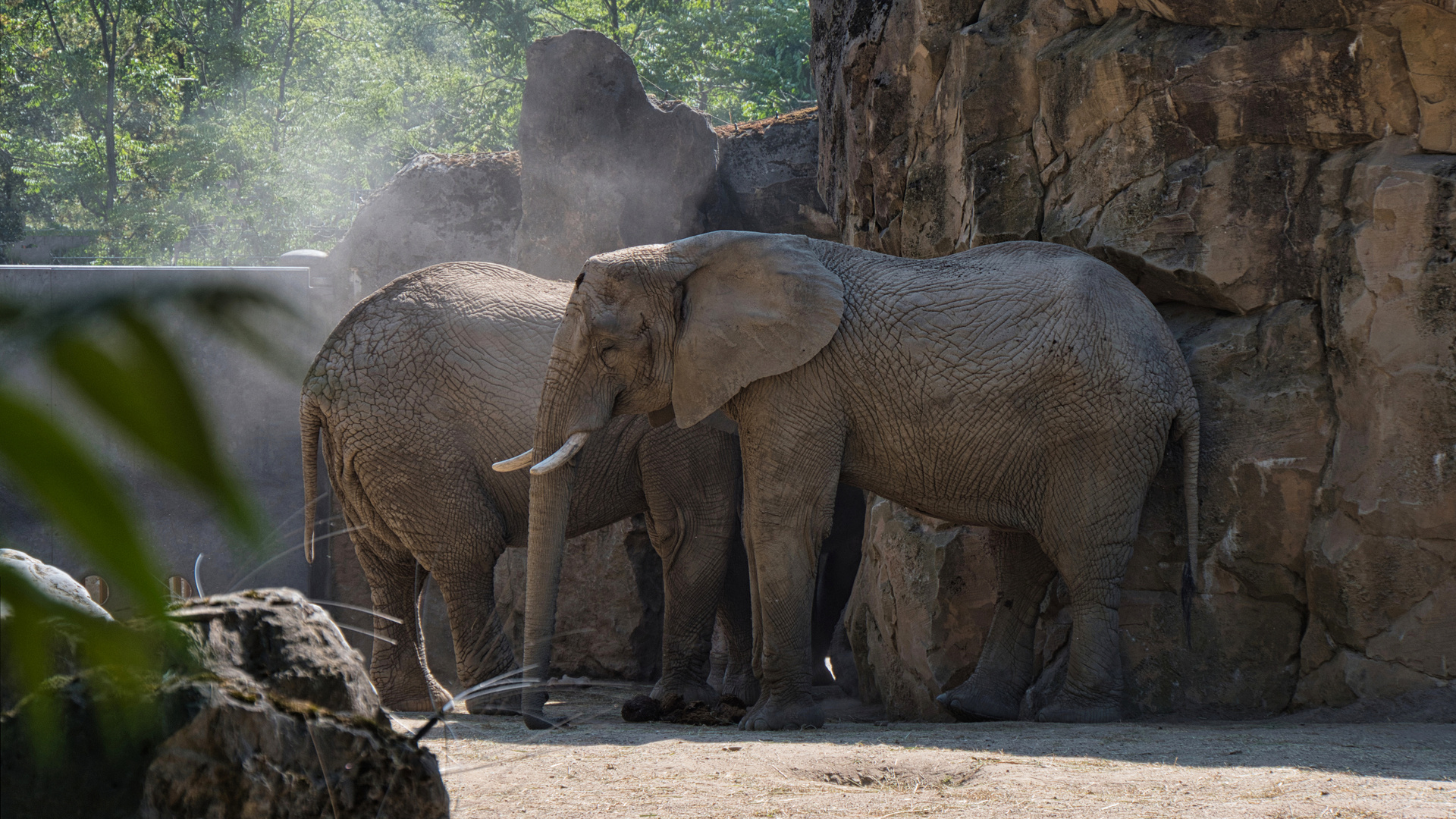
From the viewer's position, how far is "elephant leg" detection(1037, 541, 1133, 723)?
5.71 metres

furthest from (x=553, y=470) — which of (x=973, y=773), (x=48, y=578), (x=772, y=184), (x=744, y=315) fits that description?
(x=772, y=184)

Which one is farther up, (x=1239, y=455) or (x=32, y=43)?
(x=32, y=43)

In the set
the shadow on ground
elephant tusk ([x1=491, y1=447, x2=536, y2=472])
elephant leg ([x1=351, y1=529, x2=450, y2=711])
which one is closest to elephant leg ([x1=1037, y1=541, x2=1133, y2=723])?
the shadow on ground

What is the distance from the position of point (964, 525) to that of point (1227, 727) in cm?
186

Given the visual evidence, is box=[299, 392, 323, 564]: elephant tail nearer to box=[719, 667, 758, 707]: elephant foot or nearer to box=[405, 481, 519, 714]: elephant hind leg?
box=[405, 481, 519, 714]: elephant hind leg

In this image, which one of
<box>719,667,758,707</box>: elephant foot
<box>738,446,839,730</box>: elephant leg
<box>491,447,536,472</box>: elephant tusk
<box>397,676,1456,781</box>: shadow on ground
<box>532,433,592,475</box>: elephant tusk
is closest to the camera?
<box>397,676,1456,781</box>: shadow on ground

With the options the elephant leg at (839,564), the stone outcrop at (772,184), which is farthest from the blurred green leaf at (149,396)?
the stone outcrop at (772,184)

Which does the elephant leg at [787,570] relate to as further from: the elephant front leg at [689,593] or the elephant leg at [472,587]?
the elephant leg at [472,587]

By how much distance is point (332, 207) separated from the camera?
29406 millimetres

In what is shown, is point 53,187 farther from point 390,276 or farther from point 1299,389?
point 1299,389

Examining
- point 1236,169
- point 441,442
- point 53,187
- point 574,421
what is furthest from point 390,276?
point 53,187

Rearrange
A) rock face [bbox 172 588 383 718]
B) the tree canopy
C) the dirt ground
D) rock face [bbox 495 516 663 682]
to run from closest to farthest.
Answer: rock face [bbox 172 588 383 718] < the dirt ground < rock face [bbox 495 516 663 682] < the tree canopy

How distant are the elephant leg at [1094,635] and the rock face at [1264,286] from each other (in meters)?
0.41

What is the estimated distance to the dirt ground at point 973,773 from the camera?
3.29 meters
